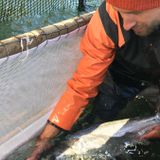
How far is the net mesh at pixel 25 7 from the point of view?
15.3 feet

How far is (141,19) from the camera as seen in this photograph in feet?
6.81

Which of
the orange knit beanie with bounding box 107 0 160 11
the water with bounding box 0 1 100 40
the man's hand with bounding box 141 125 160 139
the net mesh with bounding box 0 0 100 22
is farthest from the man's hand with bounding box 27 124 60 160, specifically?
the net mesh with bounding box 0 0 100 22

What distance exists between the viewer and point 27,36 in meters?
2.45

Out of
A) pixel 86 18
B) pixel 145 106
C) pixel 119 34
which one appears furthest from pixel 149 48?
pixel 145 106

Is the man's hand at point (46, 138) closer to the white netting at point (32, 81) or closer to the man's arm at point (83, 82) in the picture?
the man's arm at point (83, 82)

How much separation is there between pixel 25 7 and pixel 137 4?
121 inches

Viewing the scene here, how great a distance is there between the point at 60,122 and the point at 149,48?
2.26ft

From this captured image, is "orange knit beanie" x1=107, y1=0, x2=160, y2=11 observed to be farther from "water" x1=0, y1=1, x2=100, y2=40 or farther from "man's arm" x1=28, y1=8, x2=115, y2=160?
"water" x1=0, y1=1, x2=100, y2=40

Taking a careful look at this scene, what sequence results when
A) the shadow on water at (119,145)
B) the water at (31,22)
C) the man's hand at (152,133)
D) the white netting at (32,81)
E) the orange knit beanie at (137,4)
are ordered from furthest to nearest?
the water at (31,22) < the man's hand at (152,133) < the shadow on water at (119,145) < the white netting at (32,81) < the orange knit beanie at (137,4)

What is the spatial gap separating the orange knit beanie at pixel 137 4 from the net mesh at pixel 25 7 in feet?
9.24

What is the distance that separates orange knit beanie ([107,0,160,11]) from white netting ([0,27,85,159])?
70 centimetres

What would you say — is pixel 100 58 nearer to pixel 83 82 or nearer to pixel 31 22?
pixel 83 82

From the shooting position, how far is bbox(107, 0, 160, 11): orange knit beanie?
196cm

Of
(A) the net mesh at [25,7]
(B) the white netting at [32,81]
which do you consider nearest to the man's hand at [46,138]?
(B) the white netting at [32,81]
